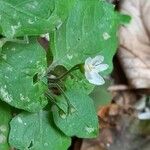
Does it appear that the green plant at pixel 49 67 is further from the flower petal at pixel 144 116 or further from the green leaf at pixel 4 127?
the flower petal at pixel 144 116

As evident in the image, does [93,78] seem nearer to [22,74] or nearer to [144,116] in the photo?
[22,74]

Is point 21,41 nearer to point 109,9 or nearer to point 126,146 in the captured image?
point 109,9

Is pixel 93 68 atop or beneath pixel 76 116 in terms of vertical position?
atop

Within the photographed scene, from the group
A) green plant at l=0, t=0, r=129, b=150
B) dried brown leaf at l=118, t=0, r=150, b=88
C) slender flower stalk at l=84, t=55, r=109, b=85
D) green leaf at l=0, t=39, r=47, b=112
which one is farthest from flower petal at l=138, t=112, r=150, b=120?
green leaf at l=0, t=39, r=47, b=112

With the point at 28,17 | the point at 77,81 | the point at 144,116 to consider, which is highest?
the point at 28,17

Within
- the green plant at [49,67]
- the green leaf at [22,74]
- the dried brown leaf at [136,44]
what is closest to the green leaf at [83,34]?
the green plant at [49,67]

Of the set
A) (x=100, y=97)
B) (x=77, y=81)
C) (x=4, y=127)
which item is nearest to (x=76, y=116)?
(x=77, y=81)

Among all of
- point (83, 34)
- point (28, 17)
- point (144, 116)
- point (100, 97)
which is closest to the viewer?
point (28, 17)
